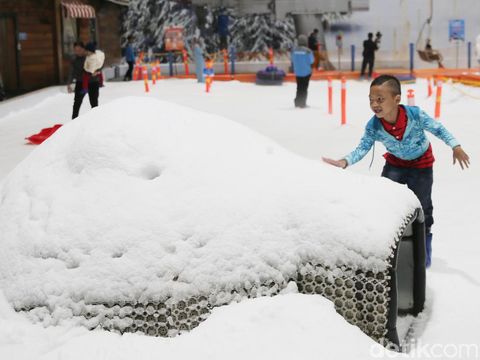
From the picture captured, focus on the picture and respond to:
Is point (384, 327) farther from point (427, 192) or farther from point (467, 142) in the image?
point (467, 142)

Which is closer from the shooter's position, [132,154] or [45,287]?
[45,287]

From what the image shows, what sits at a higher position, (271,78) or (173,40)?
(173,40)

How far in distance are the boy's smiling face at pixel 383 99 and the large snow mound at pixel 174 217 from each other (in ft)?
2.56

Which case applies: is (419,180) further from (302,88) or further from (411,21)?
(411,21)

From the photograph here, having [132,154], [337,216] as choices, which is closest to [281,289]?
[337,216]

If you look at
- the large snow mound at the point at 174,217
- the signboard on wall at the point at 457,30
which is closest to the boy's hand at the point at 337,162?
the large snow mound at the point at 174,217

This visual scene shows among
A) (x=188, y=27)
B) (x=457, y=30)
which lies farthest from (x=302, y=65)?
(x=188, y=27)

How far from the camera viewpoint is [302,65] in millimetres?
15508

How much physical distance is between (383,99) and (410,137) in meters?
0.39

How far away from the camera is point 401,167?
4.80 m

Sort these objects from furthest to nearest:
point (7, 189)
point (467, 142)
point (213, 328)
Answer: point (467, 142) → point (7, 189) → point (213, 328)

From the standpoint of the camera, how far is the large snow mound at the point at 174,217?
11.0 ft

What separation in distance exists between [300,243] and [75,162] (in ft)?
4.28

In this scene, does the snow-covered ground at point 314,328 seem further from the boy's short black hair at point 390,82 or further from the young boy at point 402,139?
the boy's short black hair at point 390,82
